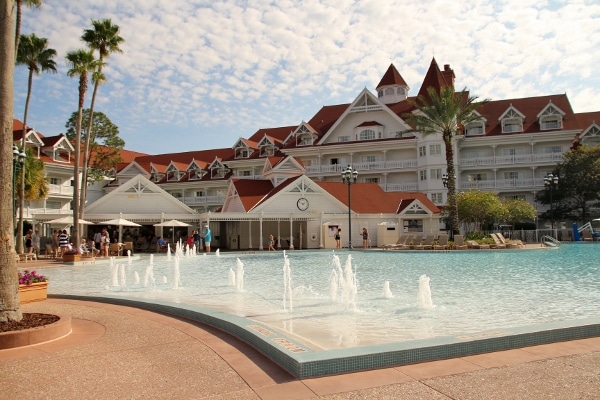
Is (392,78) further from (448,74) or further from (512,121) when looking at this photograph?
(512,121)

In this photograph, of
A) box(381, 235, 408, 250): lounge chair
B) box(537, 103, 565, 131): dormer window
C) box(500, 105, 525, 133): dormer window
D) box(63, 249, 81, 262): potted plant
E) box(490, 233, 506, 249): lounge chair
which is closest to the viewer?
box(63, 249, 81, 262): potted plant

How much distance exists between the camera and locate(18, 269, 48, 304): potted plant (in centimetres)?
1048

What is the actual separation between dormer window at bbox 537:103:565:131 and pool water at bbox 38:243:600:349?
118 ft

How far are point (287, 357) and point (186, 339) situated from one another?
2.11m

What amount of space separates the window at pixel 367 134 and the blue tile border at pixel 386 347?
49.1 metres

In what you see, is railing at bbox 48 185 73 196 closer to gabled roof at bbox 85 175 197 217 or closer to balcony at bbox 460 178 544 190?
gabled roof at bbox 85 175 197 217

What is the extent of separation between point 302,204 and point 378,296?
2664cm

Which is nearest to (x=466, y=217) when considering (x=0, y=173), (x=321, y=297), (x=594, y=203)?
(x=594, y=203)

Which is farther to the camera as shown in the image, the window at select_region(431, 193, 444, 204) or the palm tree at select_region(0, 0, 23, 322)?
the window at select_region(431, 193, 444, 204)

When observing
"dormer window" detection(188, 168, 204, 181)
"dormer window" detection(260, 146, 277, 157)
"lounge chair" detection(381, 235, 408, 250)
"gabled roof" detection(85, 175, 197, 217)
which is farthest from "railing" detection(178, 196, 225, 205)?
"lounge chair" detection(381, 235, 408, 250)

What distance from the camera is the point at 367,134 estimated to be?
182ft

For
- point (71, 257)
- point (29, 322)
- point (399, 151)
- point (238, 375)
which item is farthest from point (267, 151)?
point (238, 375)

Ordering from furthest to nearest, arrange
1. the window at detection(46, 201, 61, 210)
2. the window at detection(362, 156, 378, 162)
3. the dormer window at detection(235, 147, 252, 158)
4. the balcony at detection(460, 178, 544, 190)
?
the dormer window at detection(235, 147, 252, 158) < the window at detection(362, 156, 378, 162) < the window at detection(46, 201, 61, 210) < the balcony at detection(460, 178, 544, 190)

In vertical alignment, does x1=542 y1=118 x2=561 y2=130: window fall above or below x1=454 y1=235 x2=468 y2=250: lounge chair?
above
